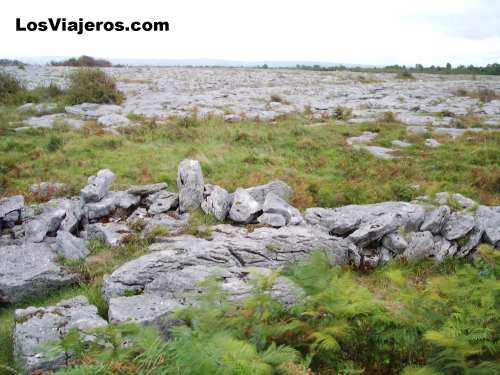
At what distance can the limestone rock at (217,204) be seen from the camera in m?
12.0

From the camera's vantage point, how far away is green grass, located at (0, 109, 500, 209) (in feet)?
49.4

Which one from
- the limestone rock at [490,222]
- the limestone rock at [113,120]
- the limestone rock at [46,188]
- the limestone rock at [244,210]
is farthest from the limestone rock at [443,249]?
the limestone rock at [113,120]

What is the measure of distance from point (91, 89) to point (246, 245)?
2565cm

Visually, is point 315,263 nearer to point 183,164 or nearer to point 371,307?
point 371,307

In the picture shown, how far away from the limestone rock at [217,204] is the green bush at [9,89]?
24797 mm

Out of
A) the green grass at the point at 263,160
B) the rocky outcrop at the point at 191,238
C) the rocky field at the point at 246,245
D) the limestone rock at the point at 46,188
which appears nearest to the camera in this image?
the rocky field at the point at 246,245

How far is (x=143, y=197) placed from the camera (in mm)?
13227

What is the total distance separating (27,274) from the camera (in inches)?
354

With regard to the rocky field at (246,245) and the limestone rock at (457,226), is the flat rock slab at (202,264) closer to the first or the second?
the rocky field at (246,245)

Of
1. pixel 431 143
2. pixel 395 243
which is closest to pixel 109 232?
pixel 395 243

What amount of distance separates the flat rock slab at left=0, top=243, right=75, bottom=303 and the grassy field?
0.24 meters

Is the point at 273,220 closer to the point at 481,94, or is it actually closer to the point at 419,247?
the point at 419,247

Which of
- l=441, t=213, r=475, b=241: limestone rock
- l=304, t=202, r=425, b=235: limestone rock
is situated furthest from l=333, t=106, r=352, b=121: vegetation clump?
l=441, t=213, r=475, b=241: limestone rock

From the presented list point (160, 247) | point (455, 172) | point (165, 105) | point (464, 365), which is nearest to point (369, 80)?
point (165, 105)
